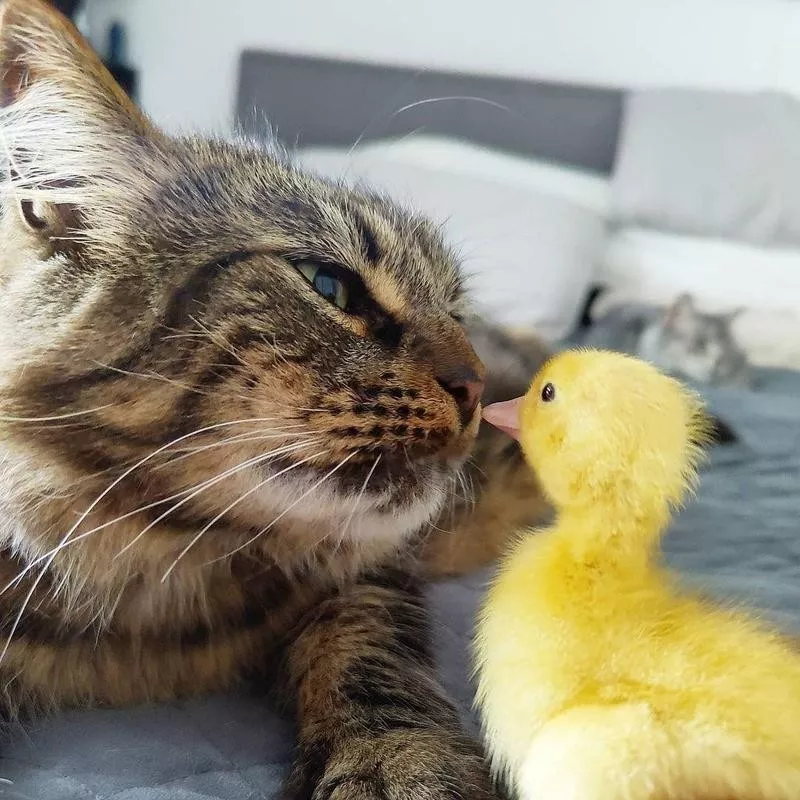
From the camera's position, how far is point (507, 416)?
0.68 m

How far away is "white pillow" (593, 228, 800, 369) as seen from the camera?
2.45 m

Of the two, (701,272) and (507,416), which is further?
(701,272)

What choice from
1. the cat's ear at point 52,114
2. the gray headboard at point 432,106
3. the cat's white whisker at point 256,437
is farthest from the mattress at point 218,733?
the gray headboard at point 432,106

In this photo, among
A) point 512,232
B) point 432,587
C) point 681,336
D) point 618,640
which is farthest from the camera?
point 681,336

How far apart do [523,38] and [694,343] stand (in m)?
1.19

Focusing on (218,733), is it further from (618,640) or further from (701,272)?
(701,272)

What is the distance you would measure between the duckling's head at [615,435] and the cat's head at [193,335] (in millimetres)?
113

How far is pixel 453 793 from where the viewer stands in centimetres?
59

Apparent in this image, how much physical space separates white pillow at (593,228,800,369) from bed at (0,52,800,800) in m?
0.47

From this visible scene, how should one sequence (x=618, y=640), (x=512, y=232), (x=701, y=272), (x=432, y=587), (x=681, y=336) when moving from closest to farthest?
(x=618, y=640) → (x=432, y=587) → (x=512, y=232) → (x=681, y=336) → (x=701, y=272)

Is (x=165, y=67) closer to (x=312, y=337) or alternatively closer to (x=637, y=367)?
(x=312, y=337)

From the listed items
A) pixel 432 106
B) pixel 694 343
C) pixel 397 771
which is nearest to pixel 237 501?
pixel 397 771

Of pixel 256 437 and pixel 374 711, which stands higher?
pixel 256 437

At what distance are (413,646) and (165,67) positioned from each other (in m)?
2.18
